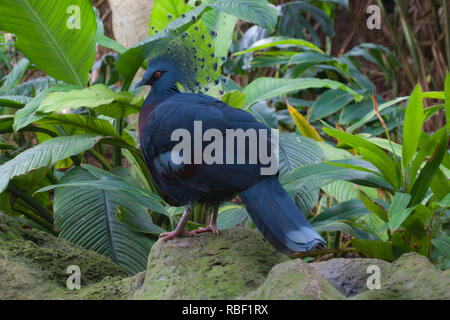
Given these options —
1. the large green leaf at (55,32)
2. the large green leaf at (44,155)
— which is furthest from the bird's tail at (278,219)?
the large green leaf at (55,32)

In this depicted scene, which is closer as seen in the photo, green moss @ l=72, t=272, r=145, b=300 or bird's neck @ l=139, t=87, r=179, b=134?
green moss @ l=72, t=272, r=145, b=300

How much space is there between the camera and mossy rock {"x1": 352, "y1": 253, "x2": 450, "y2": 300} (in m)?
1.14

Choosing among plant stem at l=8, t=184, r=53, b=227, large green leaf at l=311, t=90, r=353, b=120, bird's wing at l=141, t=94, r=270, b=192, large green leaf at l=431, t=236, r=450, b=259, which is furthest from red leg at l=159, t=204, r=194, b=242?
large green leaf at l=311, t=90, r=353, b=120

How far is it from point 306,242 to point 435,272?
325 mm

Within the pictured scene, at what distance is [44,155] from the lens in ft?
6.82

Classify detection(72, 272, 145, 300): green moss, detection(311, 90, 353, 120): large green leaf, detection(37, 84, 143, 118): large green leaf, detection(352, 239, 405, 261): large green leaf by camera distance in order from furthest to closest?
detection(311, 90, 353, 120): large green leaf, detection(37, 84, 143, 118): large green leaf, detection(352, 239, 405, 261): large green leaf, detection(72, 272, 145, 300): green moss

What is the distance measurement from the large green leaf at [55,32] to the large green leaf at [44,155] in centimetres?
49

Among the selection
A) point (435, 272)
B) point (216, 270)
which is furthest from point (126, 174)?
point (435, 272)

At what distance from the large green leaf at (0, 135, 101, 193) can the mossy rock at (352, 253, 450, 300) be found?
1425mm

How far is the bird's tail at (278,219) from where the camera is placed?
4.15 ft

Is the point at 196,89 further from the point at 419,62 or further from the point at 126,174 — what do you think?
the point at 419,62

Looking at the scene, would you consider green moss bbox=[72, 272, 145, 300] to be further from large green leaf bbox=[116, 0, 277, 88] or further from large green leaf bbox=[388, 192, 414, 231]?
large green leaf bbox=[116, 0, 277, 88]
